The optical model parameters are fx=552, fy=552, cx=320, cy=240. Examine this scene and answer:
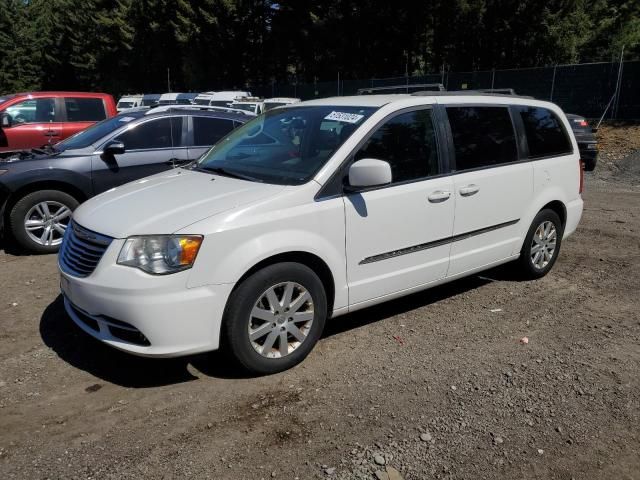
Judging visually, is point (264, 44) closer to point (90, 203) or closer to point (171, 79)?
point (171, 79)

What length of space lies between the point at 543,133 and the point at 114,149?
4.68 meters

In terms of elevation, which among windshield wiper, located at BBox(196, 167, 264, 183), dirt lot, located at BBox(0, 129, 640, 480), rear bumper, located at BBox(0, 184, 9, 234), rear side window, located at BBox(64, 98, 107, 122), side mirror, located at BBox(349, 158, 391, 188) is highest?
rear side window, located at BBox(64, 98, 107, 122)

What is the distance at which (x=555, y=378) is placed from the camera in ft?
11.8

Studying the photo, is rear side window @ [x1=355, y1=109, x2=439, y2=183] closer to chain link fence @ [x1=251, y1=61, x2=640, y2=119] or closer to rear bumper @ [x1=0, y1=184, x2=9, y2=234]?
rear bumper @ [x1=0, y1=184, x2=9, y2=234]

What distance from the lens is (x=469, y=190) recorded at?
14.5ft

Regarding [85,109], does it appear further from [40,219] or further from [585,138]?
→ [585,138]

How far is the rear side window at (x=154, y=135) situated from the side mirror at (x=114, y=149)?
0.30m

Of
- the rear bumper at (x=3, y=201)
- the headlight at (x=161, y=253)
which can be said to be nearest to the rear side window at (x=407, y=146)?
the headlight at (x=161, y=253)

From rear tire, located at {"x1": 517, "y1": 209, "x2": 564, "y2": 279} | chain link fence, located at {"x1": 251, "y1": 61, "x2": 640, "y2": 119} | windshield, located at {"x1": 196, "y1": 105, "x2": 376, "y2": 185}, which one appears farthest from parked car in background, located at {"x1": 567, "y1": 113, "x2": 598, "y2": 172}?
windshield, located at {"x1": 196, "y1": 105, "x2": 376, "y2": 185}

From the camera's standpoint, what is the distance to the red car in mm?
9422

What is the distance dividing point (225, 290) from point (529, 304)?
116 inches

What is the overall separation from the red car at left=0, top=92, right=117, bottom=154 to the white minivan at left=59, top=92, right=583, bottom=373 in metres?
6.25

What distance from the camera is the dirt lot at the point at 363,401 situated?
2773 mm

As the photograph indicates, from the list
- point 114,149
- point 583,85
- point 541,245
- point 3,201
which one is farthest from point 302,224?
point 583,85
